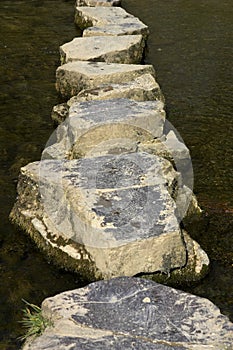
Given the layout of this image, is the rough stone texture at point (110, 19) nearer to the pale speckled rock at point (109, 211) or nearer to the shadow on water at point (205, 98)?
the shadow on water at point (205, 98)

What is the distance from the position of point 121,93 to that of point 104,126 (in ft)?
2.90

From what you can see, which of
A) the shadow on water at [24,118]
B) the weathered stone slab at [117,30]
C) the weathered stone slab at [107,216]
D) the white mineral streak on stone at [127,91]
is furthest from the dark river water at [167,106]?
the white mineral streak on stone at [127,91]

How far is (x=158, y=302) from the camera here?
321cm

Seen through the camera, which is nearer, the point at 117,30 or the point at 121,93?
the point at 121,93

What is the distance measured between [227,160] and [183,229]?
1.32 m

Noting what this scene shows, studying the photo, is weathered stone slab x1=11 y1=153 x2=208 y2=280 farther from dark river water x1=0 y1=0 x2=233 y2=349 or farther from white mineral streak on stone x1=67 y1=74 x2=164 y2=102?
white mineral streak on stone x1=67 y1=74 x2=164 y2=102

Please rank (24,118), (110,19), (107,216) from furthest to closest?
1. (110,19)
2. (24,118)
3. (107,216)

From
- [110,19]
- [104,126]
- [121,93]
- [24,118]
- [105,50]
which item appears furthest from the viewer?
[110,19]

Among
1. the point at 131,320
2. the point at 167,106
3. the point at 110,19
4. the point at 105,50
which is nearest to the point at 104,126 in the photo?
the point at 167,106

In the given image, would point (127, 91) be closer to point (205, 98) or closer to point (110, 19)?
point (205, 98)

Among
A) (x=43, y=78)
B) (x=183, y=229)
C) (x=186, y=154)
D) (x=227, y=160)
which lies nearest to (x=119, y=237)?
(x=183, y=229)

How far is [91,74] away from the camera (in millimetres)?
6328

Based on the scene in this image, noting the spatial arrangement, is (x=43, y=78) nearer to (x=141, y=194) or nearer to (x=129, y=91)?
(x=129, y=91)

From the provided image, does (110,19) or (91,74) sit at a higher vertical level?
(91,74)
